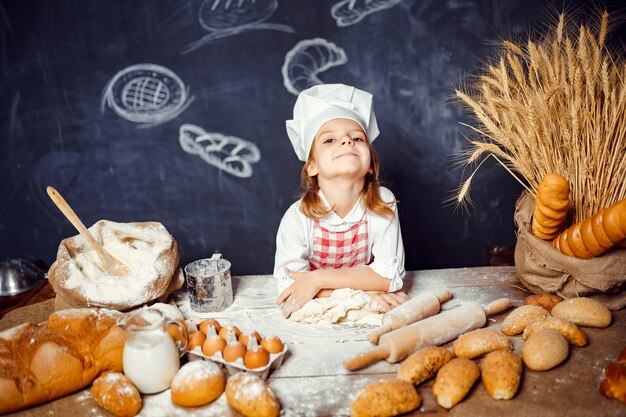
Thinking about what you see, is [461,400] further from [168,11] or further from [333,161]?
[168,11]

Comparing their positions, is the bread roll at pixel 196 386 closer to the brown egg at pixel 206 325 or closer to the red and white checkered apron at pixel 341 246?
the brown egg at pixel 206 325

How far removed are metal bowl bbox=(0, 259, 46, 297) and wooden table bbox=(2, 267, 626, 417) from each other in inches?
41.1

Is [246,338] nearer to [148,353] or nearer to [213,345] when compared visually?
[213,345]

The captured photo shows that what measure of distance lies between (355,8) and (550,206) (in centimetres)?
147

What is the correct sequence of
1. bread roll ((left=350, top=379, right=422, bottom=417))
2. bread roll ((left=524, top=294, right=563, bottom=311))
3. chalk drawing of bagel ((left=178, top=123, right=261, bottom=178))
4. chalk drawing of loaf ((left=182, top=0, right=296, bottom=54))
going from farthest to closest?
chalk drawing of bagel ((left=178, top=123, right=261, bottom=178))
chalk drawing of loaf ((left=182, top=0, right=296, bottom=54))
bread roll ((left=524, top=294, right=563, bottom=311))
bread roll ((left=350, top=379, right=422, bottom=417))

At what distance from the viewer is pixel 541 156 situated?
1.63m

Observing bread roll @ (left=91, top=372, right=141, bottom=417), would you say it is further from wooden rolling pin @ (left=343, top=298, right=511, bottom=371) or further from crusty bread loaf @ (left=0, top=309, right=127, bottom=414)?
wooden rolling pin @ (left=343, top=298, right=511, bottom=371)

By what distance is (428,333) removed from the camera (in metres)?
1.43

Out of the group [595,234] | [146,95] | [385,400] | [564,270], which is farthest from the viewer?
[146,95]

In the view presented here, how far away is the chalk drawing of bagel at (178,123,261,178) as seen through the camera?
258cm

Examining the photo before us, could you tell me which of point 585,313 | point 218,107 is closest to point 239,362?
point 585,313

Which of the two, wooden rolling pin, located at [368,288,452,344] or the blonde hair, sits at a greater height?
the blonde hair

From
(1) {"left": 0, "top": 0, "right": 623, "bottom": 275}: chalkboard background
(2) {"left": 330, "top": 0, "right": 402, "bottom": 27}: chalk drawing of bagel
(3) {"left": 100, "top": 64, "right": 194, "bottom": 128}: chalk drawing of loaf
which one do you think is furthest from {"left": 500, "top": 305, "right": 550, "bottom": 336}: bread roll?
(3) {"left": 100, "top": 64, "right": 194, "bottom": 128}: chalk drawing of loaf

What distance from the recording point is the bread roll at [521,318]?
4.79 feet
